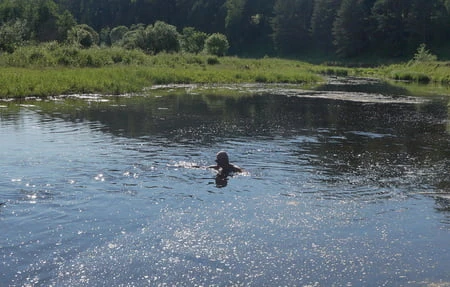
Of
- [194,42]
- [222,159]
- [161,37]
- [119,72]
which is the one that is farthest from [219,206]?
[194,42]

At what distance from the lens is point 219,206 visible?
12.5 metres

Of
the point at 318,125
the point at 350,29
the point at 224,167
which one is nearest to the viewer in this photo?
the point at 224,167

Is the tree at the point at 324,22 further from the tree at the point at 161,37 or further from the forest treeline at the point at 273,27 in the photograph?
the tree at the point at 161,37

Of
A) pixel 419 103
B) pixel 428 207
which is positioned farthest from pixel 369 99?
pixel 428 207

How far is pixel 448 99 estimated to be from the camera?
4356 centimetres

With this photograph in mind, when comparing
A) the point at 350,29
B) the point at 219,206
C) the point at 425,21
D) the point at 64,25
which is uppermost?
the point at 425,21

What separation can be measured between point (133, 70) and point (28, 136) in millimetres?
31188

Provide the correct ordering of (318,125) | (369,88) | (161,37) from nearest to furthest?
(318,125) < (369,88) < (161,37)

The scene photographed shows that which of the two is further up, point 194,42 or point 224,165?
point 194,42

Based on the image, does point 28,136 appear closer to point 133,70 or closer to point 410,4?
point 133,70

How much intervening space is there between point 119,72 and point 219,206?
37417mm

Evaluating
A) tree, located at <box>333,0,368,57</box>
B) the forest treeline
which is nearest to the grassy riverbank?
the forest treeline

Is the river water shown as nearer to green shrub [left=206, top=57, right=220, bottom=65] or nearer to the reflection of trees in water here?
the reflection of trees in water

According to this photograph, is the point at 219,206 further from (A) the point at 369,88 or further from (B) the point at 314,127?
(A) the point at 369,88
